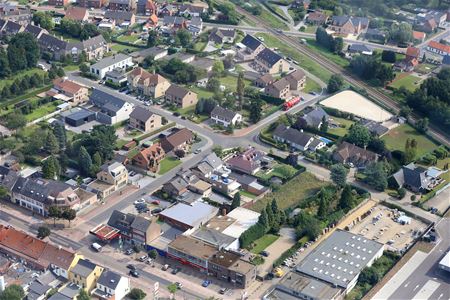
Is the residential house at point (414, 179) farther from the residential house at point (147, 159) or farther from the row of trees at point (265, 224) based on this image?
the residential house at point (147, 159)

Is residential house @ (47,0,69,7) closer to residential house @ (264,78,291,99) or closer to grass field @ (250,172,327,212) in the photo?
residential house @ (264,78,291,99)

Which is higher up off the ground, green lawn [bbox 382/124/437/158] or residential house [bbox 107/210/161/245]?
residential house [bbox 107/210/161/245]

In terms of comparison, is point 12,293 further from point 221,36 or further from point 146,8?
point 146,8

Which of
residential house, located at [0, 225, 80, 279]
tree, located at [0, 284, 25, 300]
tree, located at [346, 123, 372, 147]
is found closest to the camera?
tree, located at [0, 284, 25, 300]

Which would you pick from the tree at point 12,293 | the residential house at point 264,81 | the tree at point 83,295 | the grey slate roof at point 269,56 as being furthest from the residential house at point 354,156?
the tree at point 12,293

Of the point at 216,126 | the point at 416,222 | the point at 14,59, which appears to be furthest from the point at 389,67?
the point at 14,59

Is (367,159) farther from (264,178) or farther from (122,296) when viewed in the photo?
(122,296)

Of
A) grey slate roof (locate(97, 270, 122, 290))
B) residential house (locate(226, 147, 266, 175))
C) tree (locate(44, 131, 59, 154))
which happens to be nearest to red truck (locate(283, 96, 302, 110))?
residential house (locate(226, 147, 266, 175))
